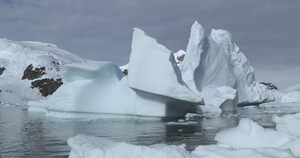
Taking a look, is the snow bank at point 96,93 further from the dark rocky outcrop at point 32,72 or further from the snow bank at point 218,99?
the dark rocky outcrop at point 32,72

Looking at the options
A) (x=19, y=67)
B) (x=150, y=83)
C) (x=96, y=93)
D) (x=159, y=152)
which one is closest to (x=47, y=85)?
(x=19, y=67)

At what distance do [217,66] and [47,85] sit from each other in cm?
4694

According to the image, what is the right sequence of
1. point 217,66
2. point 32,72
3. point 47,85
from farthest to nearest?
point 32,72 < point 47,85 < point 217,66

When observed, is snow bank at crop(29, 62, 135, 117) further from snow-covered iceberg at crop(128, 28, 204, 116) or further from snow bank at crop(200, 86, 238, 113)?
snow bank at crop(200, 86, 238, 113)

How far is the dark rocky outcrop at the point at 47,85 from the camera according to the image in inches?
2438

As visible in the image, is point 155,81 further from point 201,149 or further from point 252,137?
point 201,149

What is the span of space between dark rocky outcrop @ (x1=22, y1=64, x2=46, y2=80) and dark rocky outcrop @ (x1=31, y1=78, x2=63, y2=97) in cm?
355

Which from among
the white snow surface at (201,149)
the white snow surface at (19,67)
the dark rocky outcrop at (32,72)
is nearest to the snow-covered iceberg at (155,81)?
the white snow surface at (201,149)

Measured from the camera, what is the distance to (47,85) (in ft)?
206

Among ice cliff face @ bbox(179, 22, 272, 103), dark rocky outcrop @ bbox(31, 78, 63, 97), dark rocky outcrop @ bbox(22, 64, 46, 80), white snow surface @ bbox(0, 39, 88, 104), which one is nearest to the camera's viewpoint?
ice cliff face @ bbox(179, 22, 272, 103)

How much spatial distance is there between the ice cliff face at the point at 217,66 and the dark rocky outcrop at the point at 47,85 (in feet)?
138

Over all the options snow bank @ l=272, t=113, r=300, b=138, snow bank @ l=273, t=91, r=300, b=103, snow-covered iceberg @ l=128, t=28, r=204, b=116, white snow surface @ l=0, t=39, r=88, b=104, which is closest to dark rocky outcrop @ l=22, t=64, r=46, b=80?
white snow surface @ l=0, t=39, r=88, b=104

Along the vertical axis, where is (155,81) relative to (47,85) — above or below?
below

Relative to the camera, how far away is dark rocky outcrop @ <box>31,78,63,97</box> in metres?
61.9
